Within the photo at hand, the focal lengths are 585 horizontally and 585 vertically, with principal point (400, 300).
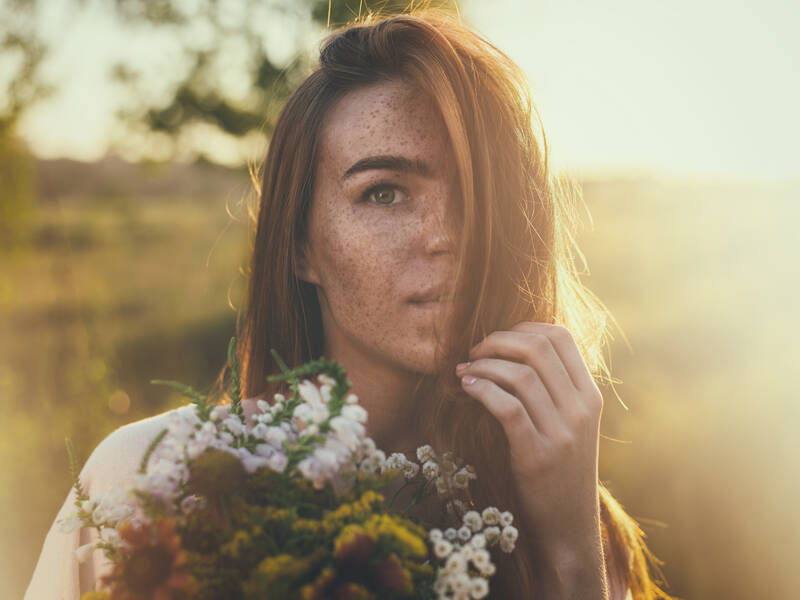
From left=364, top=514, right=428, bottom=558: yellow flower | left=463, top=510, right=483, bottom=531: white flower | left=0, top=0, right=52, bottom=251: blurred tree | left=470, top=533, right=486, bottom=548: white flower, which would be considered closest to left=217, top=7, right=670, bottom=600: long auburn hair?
left=463, top=510, right=483, bottom=531: white flower

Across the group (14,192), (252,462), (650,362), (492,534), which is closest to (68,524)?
(252,462)

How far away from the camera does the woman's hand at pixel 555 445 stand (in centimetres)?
160

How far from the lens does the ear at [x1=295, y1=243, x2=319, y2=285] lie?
2.18m

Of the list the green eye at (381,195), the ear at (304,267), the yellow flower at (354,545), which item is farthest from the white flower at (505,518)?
the ear at (304,267)

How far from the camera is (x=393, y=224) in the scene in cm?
188

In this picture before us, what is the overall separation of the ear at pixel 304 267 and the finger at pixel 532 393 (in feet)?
2.77

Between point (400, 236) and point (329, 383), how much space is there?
900 millimetres

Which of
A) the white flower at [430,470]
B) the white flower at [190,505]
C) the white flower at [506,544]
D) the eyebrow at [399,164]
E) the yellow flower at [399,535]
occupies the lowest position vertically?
the white flower at [506,544]

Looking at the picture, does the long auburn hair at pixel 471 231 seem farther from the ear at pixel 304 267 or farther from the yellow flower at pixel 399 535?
the yellow flower at pixel 399 535

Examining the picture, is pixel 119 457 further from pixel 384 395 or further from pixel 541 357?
pixel 541 357

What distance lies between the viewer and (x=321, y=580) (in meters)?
0.86

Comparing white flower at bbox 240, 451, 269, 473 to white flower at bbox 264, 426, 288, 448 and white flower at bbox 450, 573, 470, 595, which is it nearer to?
white flower at bbox 264, 426, 288, 448

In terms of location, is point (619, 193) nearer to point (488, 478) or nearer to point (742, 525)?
point (742, 525)

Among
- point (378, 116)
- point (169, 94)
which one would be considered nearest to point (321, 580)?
point (378, 116)
